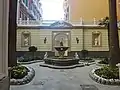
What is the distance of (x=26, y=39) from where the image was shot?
32625 mm

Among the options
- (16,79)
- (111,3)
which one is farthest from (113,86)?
(111,3)

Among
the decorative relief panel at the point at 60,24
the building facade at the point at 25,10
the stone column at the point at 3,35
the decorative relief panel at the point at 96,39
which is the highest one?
the building facade at the point at 25,10

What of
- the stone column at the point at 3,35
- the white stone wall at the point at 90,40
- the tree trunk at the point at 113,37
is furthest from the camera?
the white stone wall at the point at 90,40

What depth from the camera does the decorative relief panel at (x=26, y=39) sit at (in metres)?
32.2

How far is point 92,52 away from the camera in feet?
106

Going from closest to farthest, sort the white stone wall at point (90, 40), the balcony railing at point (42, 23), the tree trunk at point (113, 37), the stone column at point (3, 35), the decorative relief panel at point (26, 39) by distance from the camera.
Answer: the stone column at point (3, 35)
the tree trunk at point (113, 37)
the balcony railing at point (42, 23)
the decorative relief panel at point (26, 39)
the white stone wall at point (90, 40)

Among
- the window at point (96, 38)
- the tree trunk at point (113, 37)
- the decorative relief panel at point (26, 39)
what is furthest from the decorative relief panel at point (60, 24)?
the tree trunk at point (113, 37)

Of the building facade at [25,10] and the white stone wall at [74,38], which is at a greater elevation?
the building facade at [25,10]

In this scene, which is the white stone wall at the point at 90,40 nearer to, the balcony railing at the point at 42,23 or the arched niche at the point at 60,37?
the balcony railing at the point at 42,23

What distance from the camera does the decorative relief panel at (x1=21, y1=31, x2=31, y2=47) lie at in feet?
106

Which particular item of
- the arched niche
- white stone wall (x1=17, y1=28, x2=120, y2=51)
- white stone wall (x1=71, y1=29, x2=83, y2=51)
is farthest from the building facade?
white stone wall (x1=71, y1=29, x2=83, y2=51)

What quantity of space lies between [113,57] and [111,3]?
3.02 metres

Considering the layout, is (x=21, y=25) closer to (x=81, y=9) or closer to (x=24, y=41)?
(x=24, y=41)

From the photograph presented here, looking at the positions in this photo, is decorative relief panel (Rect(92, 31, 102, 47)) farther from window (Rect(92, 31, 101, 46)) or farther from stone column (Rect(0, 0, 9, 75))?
stone column (Rect(0, 0, 9, 75))
